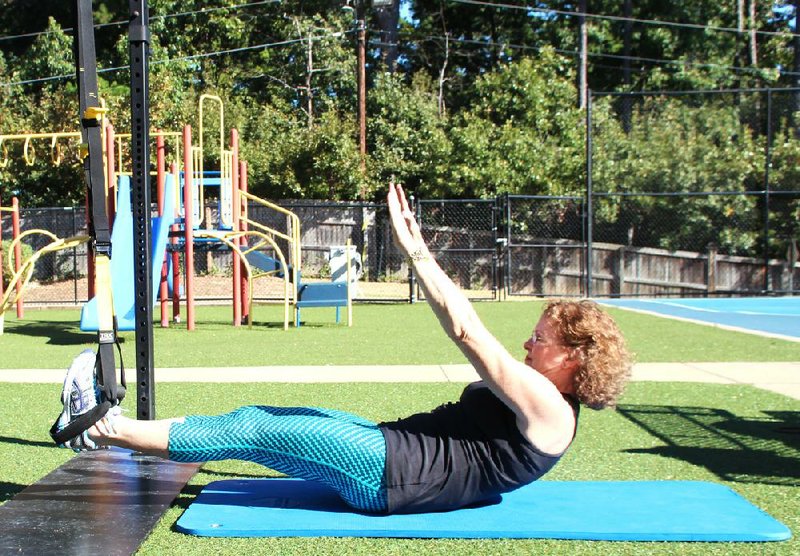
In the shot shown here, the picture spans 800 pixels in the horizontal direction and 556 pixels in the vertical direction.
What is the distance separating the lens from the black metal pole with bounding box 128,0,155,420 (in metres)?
4.34

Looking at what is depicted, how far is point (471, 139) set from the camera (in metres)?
23.2

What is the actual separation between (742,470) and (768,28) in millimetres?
30663

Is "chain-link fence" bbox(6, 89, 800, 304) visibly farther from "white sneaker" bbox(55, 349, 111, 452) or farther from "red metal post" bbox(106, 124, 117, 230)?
"white sneaker" bbox(55, 349, 111, 452)

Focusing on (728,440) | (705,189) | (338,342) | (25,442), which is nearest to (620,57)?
(705,189)

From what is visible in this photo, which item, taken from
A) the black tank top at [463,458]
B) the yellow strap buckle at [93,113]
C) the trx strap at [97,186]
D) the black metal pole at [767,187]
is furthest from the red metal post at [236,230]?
the black metal pole at [767,187]

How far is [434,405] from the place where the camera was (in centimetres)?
650

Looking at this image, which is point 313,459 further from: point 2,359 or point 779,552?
point 2,359

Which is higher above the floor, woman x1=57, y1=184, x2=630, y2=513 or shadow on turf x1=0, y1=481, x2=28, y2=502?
woman x1=57, y1=184, x2=630, y2=513

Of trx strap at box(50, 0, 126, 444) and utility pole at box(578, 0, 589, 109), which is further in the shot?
utility pole at box(578, 0, 589, 109)

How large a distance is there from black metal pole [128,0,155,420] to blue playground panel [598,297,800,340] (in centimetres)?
877

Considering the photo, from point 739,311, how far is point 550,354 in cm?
1323

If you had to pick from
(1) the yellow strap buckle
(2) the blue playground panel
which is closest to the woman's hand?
(1) the yellow strap buckle

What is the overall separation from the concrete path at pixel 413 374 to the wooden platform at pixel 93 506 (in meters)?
3.15

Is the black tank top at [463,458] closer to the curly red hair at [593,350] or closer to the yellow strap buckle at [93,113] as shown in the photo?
the curly red hair at [593,350]
